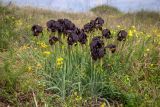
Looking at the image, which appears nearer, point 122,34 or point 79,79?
point 79,79

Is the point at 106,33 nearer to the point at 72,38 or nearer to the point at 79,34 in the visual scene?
the point at 79,34

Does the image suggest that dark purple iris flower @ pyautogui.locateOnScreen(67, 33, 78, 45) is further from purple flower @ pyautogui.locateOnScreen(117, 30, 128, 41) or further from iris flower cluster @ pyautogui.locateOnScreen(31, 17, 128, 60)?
purple flower @ pyautogui.locateOnScreen(117, 30, 128, 41)

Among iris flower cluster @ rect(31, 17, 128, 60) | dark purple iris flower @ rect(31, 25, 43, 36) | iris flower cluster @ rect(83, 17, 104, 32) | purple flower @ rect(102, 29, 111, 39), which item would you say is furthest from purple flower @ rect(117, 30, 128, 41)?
dark purple iris flower @ rect(31, 25, 43, 36)

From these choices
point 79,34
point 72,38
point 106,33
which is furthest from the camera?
point 106,33

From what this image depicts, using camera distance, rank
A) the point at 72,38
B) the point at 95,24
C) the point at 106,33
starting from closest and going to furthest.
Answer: the point at 72,38 < the point at 106,33 < the point at 95,24

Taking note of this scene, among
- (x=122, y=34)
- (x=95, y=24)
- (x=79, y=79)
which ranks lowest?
(x=79, y=79)

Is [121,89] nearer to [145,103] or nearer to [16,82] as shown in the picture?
[145,103]

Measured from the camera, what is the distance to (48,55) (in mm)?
4922

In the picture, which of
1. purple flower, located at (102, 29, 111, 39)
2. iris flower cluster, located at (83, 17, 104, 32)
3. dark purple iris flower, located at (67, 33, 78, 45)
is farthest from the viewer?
iris flower cluster, located at (83, 17, 104, 32)

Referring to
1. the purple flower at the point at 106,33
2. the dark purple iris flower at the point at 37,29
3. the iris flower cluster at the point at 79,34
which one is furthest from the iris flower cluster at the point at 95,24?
the dark purple iris flower at the point at 37,29

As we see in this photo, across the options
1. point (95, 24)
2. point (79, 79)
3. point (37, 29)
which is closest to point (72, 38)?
point (79, 79)

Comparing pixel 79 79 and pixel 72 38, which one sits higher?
pixel 72 38

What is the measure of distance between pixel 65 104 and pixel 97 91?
20.6 inches

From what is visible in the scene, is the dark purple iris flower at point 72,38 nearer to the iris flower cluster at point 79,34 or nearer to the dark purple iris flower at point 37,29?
the iris flower cluster at point 79,34
